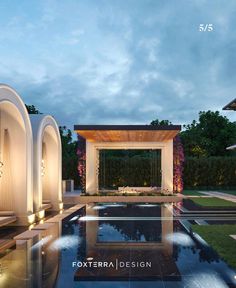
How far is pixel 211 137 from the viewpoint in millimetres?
35281

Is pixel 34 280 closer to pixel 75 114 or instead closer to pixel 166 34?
pixel 166 34

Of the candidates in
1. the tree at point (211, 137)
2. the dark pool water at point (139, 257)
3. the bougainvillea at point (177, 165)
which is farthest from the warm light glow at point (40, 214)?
the tree at point (211, 137)

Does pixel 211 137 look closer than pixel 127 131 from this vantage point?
No

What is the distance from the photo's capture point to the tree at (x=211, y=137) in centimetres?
3362

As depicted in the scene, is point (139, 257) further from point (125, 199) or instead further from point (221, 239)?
point (125, 199)

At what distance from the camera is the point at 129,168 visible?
26859 millimetres

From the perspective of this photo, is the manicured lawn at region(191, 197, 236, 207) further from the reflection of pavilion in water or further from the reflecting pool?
the reflection of pavilion in water

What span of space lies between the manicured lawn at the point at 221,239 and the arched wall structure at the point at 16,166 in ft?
16.6

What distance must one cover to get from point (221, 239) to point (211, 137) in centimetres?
2774

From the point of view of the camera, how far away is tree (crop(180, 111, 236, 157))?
33.6 metres

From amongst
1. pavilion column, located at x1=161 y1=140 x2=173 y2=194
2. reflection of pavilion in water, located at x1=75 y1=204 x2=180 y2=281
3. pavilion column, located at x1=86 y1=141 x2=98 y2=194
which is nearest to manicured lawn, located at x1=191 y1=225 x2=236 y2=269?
reflection of pavilion in water, located at x1=75 y1=204 x2=180 y2=281

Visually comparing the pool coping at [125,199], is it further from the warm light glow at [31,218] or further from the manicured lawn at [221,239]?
the manicured lawn at [221,239]

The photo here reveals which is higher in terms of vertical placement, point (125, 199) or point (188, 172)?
point (188, 172)

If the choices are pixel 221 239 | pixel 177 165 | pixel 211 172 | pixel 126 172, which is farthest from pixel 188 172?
pixel 221 239
